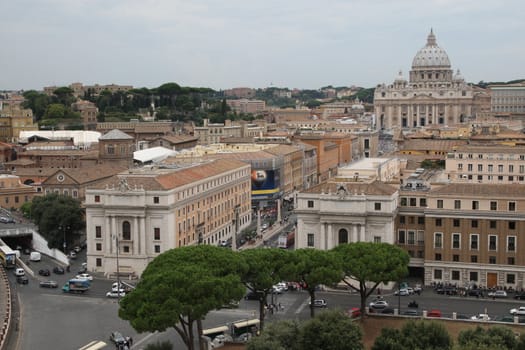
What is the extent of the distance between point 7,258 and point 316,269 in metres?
24.9

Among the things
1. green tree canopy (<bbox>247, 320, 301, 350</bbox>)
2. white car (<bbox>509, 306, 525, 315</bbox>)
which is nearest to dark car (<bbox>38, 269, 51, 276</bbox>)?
green tree canopy (<bbox>247, 320, 301, 350</bbox>)

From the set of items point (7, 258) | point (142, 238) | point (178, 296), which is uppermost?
point (178, 296)

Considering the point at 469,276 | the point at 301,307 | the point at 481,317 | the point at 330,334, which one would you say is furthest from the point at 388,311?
the point at 330,334

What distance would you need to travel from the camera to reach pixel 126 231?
5034 cm

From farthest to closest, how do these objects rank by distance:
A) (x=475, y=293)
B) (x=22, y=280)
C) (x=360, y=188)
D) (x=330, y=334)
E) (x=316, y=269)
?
(x=22, y=280), (x=360, y=188), (x=475, y=293), (x=316, y=269), (x=330, y=334)

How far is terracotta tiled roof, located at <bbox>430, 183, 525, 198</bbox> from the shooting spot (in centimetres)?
4569

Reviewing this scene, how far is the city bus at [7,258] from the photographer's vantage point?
53.0 m

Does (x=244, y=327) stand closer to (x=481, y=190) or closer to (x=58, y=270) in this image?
(x=481, y=190)

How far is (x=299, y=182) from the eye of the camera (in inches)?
3457

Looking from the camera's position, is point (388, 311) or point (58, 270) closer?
point (388, 311)

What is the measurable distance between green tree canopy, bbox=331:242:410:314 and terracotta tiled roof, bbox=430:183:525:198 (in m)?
8.18

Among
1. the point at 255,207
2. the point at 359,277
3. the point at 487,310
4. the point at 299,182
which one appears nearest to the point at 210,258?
the point at 359,277

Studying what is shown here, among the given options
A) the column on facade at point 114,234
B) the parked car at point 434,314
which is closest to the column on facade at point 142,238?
the column on facade at point 114,234

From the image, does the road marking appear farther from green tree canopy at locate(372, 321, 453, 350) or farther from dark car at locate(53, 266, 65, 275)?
dark car at locate(53, 266, 65, 275)
